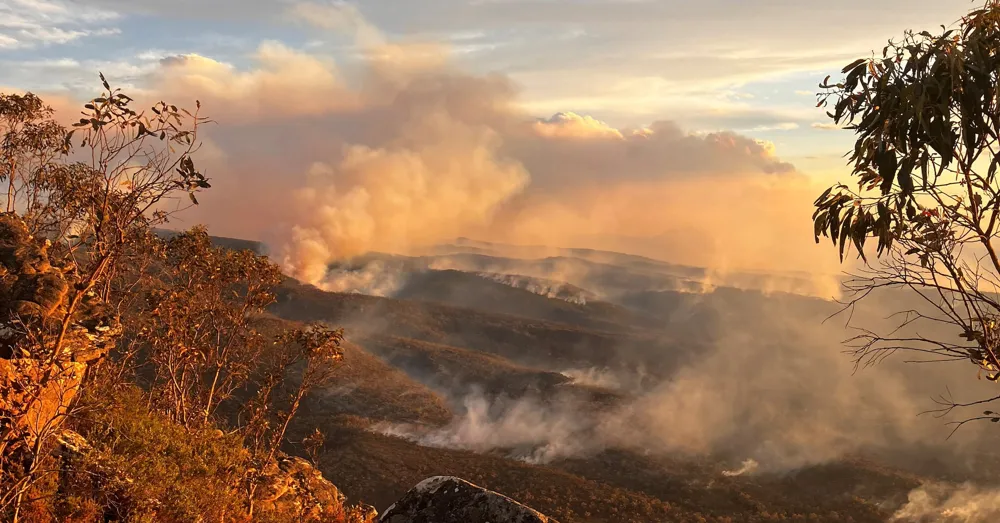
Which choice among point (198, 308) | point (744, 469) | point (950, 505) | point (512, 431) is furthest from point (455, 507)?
point (512, 431)

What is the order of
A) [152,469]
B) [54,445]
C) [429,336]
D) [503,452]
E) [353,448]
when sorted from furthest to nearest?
[429,336], [503,452], [353,448], [152,469], [54,445]

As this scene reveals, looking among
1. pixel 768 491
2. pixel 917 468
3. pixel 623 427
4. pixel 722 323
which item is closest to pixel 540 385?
pixel 623 427

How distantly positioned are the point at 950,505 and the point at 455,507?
186 ft

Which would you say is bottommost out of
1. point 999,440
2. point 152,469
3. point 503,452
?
point 503,452

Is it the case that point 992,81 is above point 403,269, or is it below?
above

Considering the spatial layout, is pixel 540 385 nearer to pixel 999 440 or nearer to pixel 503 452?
pixel 503 452

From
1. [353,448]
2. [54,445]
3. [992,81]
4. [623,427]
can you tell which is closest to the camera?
[992,81]

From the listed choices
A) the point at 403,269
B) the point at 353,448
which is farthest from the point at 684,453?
the point at 403,269

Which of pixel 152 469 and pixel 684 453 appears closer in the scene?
pixel 152 469

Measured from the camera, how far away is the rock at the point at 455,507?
1055cm

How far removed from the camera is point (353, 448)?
176 ft

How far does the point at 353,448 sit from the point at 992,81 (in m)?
54.0

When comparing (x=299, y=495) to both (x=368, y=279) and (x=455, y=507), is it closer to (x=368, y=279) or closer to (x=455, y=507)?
(x=455, y=507)

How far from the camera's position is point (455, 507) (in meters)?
10.9
